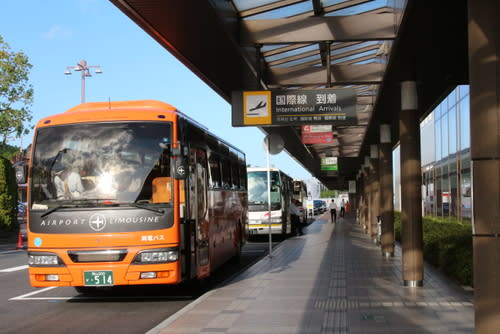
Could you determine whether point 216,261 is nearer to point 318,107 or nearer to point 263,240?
point 318,107

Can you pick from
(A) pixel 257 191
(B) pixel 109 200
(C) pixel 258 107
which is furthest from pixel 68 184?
(A) pixel 257 191

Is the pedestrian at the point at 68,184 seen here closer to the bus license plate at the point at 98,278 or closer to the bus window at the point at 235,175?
the bus license plate at the point at 98,278

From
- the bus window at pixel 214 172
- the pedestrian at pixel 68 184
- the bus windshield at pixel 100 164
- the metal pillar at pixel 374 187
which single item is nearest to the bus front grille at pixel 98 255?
the bus windshield at pixel 100 164

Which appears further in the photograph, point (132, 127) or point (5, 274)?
point (5, 274)

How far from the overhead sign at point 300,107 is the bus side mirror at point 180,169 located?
2820 mm

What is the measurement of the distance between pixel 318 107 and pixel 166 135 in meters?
3.52

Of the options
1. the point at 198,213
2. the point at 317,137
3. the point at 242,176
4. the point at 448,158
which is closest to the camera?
the point at 198,213

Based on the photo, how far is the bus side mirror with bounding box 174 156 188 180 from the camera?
1053 centimetres

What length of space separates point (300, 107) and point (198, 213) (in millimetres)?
2906

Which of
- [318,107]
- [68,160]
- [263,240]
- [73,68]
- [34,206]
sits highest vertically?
[73,68]

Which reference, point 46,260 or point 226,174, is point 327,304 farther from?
point 226,174

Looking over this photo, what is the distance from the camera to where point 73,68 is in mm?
46469

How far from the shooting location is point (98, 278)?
1040cm

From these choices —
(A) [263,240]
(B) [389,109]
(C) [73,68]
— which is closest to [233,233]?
(B) [389,109]
